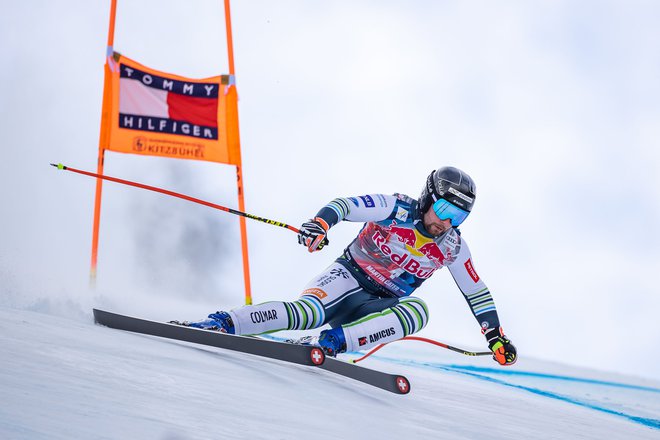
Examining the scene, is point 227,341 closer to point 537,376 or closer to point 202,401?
point 202,401

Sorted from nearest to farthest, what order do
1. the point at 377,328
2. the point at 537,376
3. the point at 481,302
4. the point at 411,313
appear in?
the point at 377,328
the point at 411,313
the point at 481,302
the point at 537,376

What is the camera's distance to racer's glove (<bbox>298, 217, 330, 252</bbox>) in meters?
2.86

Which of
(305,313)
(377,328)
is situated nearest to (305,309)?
(305,313)

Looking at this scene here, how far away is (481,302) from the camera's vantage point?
342 cm

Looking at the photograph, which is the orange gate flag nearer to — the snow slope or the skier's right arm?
the snow slope

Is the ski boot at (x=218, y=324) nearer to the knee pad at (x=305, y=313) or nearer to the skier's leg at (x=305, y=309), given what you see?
the skier's leg at (x=305, y=309)

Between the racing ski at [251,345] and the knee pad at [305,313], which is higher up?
the knee pad at [305,313]

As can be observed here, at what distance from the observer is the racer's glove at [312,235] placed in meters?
2.86

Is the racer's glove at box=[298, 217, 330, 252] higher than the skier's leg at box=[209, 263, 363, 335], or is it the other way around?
the racer's glove at box=[298, 217, 330, 252]

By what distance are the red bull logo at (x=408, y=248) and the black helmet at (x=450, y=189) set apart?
0.48 feet

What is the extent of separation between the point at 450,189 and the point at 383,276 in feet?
1.87

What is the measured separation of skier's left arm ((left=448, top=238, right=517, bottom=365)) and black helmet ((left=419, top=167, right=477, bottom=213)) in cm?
35

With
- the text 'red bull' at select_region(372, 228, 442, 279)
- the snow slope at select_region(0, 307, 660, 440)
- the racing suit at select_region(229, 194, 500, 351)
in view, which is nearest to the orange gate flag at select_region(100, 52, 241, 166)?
the snow slope at select_region(0, 307, 660, 440)

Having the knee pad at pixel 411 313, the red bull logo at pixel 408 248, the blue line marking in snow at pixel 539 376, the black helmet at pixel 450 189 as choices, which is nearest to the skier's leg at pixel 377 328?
the knee pad at pixel 411 313
